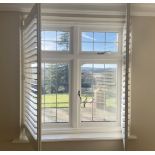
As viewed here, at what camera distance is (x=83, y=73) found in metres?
1.90

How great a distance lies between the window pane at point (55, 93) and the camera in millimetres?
1894

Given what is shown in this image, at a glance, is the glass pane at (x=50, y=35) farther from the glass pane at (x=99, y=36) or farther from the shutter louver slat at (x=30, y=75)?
the glass pane at (x=99, y=36)

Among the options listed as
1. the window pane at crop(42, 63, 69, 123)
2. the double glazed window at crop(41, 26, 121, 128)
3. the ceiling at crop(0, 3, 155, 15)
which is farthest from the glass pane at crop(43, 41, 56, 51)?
the ceiling at crop(0, 3, 155, 15)

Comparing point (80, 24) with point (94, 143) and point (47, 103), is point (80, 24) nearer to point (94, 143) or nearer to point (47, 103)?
point (47, 103)

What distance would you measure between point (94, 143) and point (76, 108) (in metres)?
0.26

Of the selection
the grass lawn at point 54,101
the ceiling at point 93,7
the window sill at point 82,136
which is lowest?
the window sill at point 82,136

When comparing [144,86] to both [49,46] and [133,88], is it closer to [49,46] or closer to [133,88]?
[133,88]

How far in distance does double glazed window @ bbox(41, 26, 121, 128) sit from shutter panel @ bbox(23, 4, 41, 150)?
167 millimetres

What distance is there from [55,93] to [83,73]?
0.78 ft

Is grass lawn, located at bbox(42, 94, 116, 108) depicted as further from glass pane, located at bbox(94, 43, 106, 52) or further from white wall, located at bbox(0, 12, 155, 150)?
glass pane, located at bbox(94, 43, 106, 52)

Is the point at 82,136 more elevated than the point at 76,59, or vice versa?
the point at 76,59

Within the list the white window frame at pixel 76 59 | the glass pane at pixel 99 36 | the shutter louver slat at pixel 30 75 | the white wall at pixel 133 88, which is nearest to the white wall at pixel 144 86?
the white wall at pixel 133 88

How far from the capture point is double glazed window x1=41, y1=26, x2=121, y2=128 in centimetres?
188

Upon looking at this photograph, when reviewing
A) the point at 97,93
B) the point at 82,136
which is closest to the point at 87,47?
the point at 97,93
